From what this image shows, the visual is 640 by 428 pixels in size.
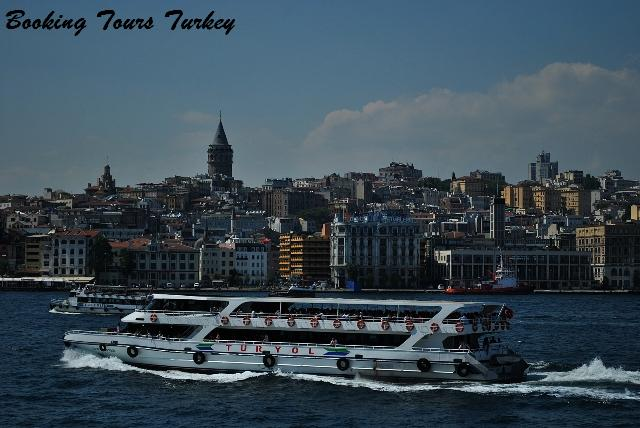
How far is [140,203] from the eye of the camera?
180750mm

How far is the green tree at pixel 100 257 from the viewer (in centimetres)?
12850

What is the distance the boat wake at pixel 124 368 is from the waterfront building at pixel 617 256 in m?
106

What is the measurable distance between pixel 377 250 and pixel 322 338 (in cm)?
10311

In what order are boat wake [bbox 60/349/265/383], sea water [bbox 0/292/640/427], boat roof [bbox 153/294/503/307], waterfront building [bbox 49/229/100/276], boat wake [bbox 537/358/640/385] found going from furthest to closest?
waterfront building [bbox 49/229/100/276], boat wake [bbox 537/358/640/385], boat wake [bbox 60/349/265/383], boat roof [bbox 153/294/503/307], sea water [bbox 0/292/640/427]

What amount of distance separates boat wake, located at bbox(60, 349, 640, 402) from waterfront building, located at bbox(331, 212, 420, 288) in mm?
98453

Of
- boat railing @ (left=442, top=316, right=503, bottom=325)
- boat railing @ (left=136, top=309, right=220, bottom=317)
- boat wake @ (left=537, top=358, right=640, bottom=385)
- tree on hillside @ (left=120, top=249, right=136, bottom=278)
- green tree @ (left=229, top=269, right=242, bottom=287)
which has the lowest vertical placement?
boat wake @ (left=537, top=358, right=640, bottom=385)

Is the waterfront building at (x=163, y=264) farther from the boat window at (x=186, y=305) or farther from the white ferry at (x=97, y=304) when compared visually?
the boat window at (x=186, y=305)

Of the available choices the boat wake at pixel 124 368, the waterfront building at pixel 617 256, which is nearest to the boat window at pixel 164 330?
the boat wake at pixel 124 368

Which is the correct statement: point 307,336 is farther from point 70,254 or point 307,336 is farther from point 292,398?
point 70,254

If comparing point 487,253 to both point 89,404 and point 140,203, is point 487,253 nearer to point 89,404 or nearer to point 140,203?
point 140,203

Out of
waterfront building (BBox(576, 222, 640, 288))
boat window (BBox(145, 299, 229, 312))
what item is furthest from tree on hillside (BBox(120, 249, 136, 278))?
boat window (BBox(145, 299, 229, 312))

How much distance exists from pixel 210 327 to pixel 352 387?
187 inches

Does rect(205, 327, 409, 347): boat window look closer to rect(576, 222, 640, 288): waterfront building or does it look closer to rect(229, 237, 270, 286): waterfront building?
rect(229, 237, 270, 286): waterfront building

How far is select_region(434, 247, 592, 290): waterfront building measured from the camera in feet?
456
